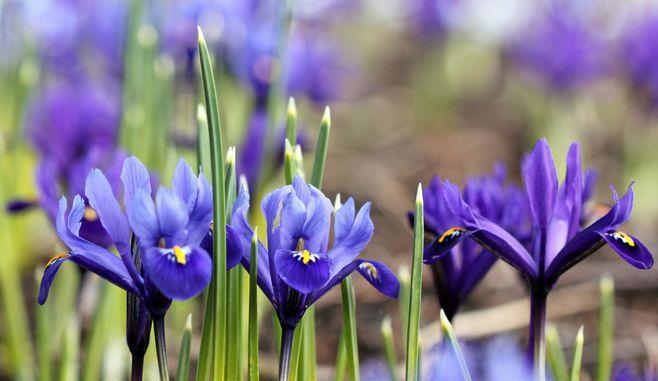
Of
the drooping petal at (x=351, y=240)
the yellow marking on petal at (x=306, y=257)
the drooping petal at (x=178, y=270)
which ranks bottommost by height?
the drooping petal at (x=178, y=270)

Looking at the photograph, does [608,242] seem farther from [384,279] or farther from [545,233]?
[384,279]

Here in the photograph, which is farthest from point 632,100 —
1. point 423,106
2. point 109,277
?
point 109,277

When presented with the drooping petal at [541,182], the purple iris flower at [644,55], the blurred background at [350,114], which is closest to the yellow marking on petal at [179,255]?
the drooping petal at [541,182]

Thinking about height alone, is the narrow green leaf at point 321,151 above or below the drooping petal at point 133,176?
above

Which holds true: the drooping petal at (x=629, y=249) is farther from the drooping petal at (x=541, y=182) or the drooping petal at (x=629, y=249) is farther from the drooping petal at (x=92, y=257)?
the drooping petal at (x=92, y=257)

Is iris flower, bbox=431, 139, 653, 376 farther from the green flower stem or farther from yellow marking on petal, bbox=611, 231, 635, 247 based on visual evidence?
the green flower stem

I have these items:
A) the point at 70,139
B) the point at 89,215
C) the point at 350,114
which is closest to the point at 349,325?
the point at 89,215

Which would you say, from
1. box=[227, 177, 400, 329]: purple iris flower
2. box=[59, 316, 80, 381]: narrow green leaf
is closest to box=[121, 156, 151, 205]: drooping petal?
box=[227, 177, 400, 329]: purple iris flower
